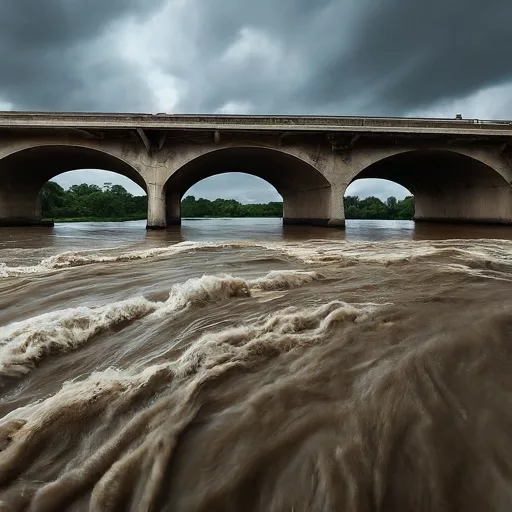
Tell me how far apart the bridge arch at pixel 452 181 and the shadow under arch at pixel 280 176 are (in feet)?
6.65

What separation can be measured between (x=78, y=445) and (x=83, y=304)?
2.05 m

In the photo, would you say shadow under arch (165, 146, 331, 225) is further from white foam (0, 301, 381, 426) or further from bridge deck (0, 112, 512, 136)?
white foam (0, 301, 381, 426)

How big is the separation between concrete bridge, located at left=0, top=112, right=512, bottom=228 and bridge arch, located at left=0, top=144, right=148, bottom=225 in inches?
2.2

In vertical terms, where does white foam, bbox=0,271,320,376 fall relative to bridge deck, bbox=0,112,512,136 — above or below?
below

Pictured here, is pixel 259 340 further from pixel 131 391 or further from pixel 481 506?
pixel 481 506

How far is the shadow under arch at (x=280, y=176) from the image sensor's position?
1627cm

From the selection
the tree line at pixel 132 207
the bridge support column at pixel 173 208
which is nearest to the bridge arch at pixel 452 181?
the bridge support column at pixel 173 208

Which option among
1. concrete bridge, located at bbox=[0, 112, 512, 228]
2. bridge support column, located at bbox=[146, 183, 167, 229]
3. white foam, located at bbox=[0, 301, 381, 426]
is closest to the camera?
white foam, located at bbox=[0, 301, 381, 426]

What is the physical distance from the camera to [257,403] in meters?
1.68

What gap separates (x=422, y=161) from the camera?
1839 centimetres

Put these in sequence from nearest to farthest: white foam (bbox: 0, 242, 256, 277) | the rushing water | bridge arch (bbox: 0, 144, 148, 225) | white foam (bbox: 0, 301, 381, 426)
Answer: the rushing water
white foam (bbox: 0, 301, 381, 426)
white foam (bbox: 0, 242, 256, 277)
bridge arch (bbox: 0, 144, 148, 225)

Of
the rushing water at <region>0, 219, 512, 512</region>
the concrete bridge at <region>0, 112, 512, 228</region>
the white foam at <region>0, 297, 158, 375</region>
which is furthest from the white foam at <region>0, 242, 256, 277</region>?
the concrete bridge at <region>0, 112, 512, 228</region>

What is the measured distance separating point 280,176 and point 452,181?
393 inches

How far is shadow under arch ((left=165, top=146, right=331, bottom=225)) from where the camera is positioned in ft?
53.4
